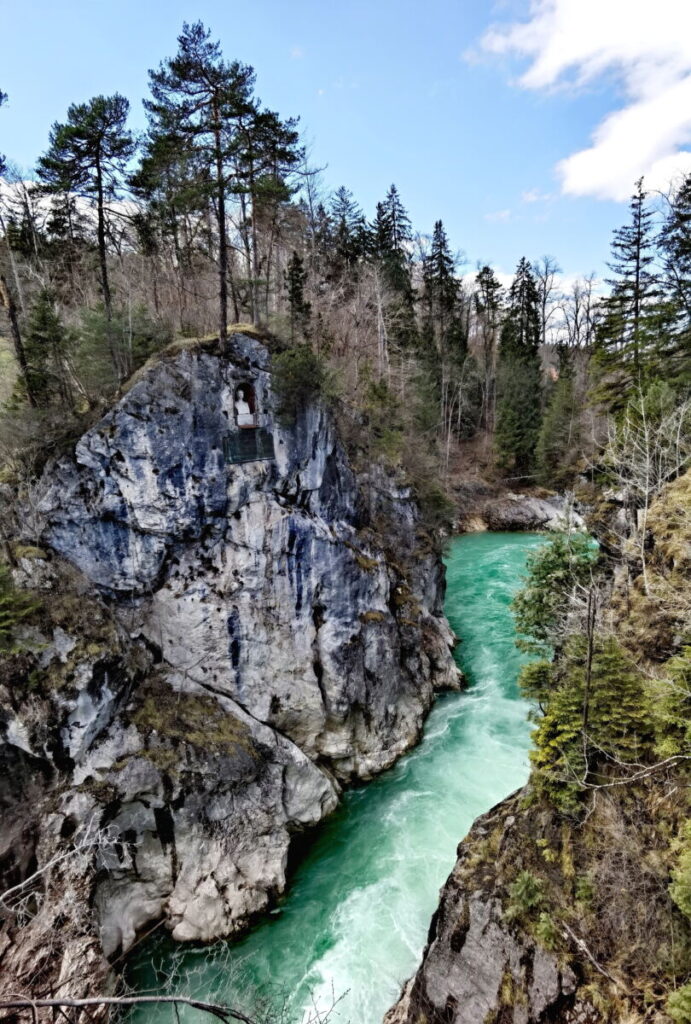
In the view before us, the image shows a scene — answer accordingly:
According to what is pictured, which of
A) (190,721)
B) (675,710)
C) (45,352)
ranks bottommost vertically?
(190,721)

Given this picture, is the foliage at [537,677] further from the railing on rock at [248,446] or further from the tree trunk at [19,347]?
the tree trunk at [19,347]

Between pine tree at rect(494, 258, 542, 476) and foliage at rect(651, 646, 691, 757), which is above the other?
pine tree at rect(494, 258, 542, 476)

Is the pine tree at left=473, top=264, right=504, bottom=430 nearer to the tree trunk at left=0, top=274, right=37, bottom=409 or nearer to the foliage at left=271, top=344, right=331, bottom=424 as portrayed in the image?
the foliage at left=271, top=344, right=331, bottom=424

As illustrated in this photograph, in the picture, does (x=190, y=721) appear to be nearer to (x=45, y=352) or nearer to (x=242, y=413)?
(x=242, y=413)

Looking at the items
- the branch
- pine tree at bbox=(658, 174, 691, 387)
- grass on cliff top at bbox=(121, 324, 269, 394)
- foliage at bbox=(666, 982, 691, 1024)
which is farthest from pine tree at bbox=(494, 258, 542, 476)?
the branch

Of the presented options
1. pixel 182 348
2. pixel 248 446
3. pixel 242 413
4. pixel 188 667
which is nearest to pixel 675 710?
pixel 188 667

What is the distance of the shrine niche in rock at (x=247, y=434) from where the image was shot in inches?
593

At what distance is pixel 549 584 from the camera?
1437cm

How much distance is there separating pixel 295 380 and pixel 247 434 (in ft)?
7.80

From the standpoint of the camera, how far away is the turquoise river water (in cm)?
995

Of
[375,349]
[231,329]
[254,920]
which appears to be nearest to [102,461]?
[231,329]

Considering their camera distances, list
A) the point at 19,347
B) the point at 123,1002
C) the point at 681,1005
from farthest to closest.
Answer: the point at 19,347 → the point at 681,1005 → the point at 123,1002

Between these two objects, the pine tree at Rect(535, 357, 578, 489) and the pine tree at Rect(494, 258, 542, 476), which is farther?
the pine tree at Rect(494, 258, 542, 476)

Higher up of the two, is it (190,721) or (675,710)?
(675,710)
